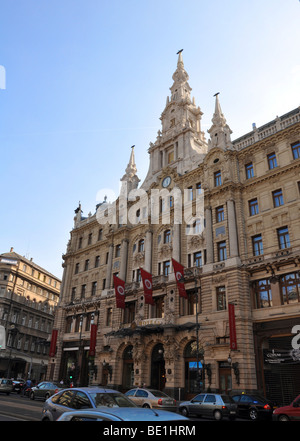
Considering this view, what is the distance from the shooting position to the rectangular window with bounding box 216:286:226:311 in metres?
32.6

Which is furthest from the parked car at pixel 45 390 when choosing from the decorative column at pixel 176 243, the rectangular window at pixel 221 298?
the decorative column at pixel 176 243

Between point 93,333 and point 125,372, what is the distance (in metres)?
6.33

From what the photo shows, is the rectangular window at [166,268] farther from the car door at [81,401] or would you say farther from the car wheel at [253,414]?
the car door at [81,401]

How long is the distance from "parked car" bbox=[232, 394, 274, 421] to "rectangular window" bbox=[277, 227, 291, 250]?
1413 cm

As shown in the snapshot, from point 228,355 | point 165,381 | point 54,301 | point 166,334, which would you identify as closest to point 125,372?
point 165,381

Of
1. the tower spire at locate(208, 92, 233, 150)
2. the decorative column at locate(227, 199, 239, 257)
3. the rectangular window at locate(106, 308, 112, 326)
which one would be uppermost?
the tower spire at locate(208, 92, 233, 150)

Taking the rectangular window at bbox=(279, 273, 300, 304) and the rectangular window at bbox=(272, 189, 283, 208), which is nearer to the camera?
the rectangular window at bbox=(279, 273, 300, 304)

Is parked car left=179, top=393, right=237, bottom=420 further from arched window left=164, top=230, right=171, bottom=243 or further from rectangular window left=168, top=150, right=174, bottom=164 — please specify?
rectangular window left=168, top=150, right=174, bottom=164

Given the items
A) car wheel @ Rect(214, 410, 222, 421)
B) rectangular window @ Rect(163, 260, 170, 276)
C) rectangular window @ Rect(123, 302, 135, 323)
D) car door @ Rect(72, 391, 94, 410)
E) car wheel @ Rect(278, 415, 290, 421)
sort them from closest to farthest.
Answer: car door @ Rect(72, 391, 94, 410), car wheel @ Rect(278, 415, 290, 421), car wheel @ Rect(214, 410, 222, 421), rectangular window @ Rect(163, 260, 170, 276), rectangular window @ Rect(123, 302, 135, 323)

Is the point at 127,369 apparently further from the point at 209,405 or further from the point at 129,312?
the point at 209,405

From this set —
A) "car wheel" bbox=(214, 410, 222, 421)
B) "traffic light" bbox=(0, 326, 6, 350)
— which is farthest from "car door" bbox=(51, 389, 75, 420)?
"traffic light" bbox=(0, 326, 6, 350)

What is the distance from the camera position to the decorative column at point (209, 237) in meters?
35.4

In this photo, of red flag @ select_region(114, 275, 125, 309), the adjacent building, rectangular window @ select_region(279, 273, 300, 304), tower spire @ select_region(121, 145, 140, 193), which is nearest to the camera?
rectangular window @ select_region(279, 273, 300, 304)
